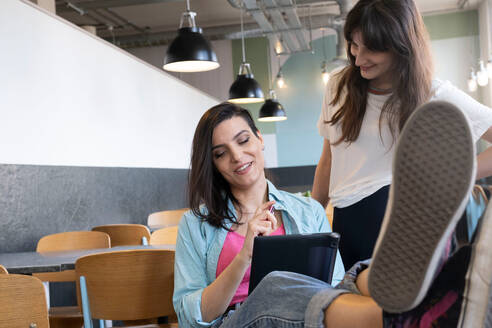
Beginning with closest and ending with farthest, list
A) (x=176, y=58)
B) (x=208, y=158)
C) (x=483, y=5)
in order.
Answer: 1. (x=208, y=158)
2. (x=176, y=58)
3. (x=483, y=5)

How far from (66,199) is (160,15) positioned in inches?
232

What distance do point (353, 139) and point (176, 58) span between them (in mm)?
2601

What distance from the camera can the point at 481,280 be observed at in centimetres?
69

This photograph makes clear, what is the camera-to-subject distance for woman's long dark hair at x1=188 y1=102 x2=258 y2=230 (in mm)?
1499

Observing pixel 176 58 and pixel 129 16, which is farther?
pixel 129 16

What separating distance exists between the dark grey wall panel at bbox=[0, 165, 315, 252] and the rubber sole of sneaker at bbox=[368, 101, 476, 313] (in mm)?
1213

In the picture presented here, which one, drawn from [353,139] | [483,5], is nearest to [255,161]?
[353,139]

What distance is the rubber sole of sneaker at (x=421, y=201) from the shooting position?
24.5 inches

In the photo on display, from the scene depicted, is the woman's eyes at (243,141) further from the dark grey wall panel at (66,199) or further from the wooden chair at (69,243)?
the dark grey wall panel at (66,199)

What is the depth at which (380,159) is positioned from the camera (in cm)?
157

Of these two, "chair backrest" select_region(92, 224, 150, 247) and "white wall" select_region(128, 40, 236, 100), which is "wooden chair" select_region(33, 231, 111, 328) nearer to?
"chair backrest" select_region(92, 224, 150, 247)

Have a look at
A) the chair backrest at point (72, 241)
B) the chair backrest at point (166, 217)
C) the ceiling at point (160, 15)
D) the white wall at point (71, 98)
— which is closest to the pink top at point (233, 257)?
the chair backrest at point (72, 241)

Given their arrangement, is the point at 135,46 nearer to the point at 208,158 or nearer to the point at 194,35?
the point at 194,35

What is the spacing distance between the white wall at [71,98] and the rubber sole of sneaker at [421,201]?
134 inches
